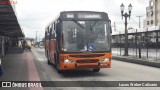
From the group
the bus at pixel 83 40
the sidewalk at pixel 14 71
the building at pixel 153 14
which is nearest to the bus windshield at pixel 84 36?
the bus at pixel 83 40

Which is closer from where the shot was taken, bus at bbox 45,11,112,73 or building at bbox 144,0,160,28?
bus at bbox 45,11,112,73

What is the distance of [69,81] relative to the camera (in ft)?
50.2

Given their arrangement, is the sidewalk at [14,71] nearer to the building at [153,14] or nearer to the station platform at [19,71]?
the station platform at [19,71]

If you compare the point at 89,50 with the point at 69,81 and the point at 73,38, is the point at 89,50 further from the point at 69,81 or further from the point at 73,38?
the point at 69,81

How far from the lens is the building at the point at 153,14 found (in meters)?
101

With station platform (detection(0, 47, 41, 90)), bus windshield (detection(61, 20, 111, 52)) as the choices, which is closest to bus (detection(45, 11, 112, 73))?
bus windshield (detection(61, 20, 111, 52))

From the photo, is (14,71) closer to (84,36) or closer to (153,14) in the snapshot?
(84,36)

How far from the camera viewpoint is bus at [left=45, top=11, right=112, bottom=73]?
16328mm

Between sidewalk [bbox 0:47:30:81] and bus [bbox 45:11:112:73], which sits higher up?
bus [bbox 45:11:112:73]

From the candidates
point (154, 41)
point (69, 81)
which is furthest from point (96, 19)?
point (154, 41)

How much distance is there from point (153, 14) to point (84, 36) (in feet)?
298

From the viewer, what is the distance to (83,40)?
16.5m

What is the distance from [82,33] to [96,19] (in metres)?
0.98

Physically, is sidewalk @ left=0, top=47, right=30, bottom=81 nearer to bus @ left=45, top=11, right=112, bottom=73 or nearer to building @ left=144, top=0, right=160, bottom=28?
bus @ left=45, top=11, right=112, bottom=73
